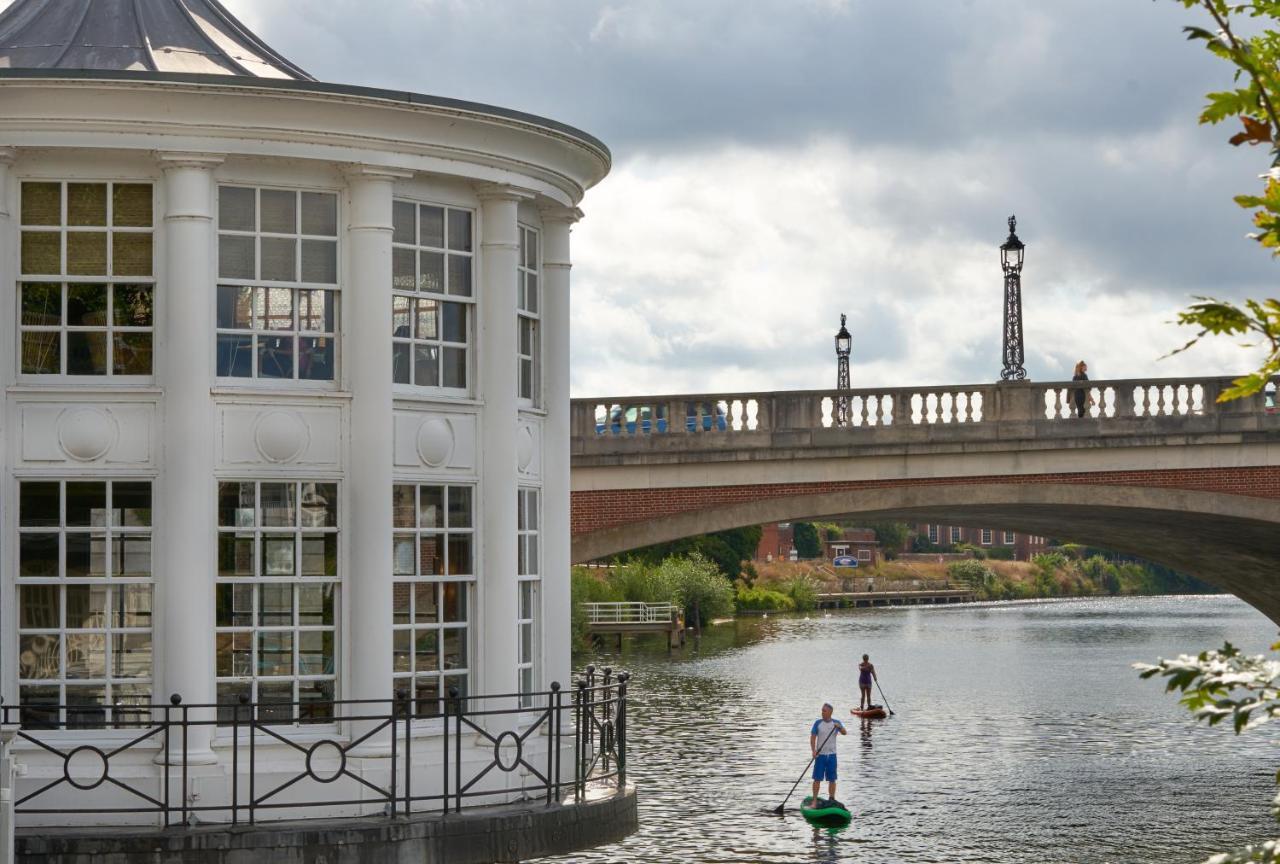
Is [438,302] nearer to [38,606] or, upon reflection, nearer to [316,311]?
[316,311]

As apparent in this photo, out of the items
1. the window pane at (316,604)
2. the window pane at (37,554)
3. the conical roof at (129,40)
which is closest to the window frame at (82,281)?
the conical roof at (129,40)

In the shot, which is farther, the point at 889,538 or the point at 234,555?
the point at 889,538

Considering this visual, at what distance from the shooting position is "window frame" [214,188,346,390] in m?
14.1

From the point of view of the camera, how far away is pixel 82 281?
14.0 m

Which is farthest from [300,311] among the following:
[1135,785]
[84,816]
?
[1135,785]

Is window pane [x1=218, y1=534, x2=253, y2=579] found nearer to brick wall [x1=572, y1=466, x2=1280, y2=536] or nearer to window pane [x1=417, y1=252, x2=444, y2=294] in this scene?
window pane [x1=417, y1=252, x2=444, y2=294]

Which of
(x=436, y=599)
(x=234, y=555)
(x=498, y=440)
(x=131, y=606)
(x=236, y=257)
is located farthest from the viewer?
(x=498, y=440)

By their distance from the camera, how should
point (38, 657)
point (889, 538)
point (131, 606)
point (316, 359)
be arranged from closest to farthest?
point (38, 657) < point (131, 606) < point (316, 359) < point (889, 538)

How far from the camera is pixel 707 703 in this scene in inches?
1483

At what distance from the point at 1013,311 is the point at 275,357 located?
69.0 ft

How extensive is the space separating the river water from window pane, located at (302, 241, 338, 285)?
18.0ft

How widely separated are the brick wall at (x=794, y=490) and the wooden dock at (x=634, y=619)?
2793 cm

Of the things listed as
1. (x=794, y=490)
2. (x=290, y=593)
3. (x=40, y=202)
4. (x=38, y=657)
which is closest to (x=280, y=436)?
(x=290, y=593)

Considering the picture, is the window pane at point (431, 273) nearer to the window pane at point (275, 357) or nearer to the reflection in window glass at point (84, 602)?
the window pane at point (275, 357)
